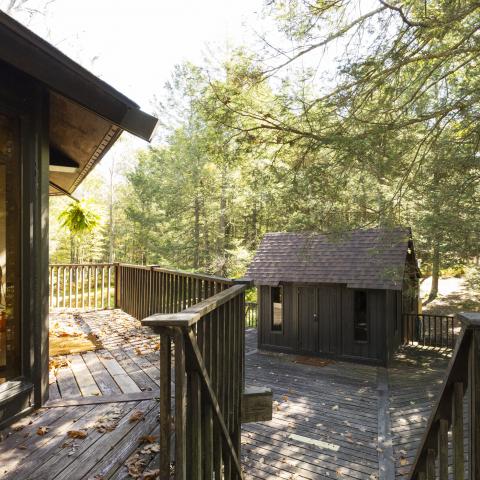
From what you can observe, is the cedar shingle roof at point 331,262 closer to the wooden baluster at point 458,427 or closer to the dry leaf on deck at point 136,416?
the dry leaf on deck at point 136,416

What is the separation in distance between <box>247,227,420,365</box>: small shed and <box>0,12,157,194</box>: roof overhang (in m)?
6.54

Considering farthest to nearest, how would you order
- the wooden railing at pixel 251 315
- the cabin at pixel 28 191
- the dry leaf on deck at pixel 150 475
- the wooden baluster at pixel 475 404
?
the wooden railing at pixel 251 315, the cabin at pixel 28 191, the dry leaf on deck at pixel 150 475, the wooden baluster at pixel 475 404

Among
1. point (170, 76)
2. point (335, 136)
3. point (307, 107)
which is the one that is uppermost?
point (170, 76)

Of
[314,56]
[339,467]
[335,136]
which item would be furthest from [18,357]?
[314,56]

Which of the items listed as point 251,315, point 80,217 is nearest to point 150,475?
Result: point 80,217

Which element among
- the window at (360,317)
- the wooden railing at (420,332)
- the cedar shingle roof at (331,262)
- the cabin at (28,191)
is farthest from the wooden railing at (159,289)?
the wooden railing at (420,332)

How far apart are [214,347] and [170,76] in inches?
754

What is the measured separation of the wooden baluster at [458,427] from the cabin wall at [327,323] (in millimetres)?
8483

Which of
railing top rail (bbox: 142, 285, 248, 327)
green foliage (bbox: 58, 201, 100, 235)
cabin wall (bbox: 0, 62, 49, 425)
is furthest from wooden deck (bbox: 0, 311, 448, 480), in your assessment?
green foliage (bbox: 58, 201, 100, 235)

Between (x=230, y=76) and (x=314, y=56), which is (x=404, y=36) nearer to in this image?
(x=314, y=56)

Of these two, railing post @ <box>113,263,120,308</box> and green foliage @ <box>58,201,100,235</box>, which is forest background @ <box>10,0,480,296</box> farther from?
green foliage @ <box>58,201,100,235</box>

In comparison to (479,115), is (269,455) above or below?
below

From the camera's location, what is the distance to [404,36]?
473 centimetres

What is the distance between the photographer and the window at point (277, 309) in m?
11.7
